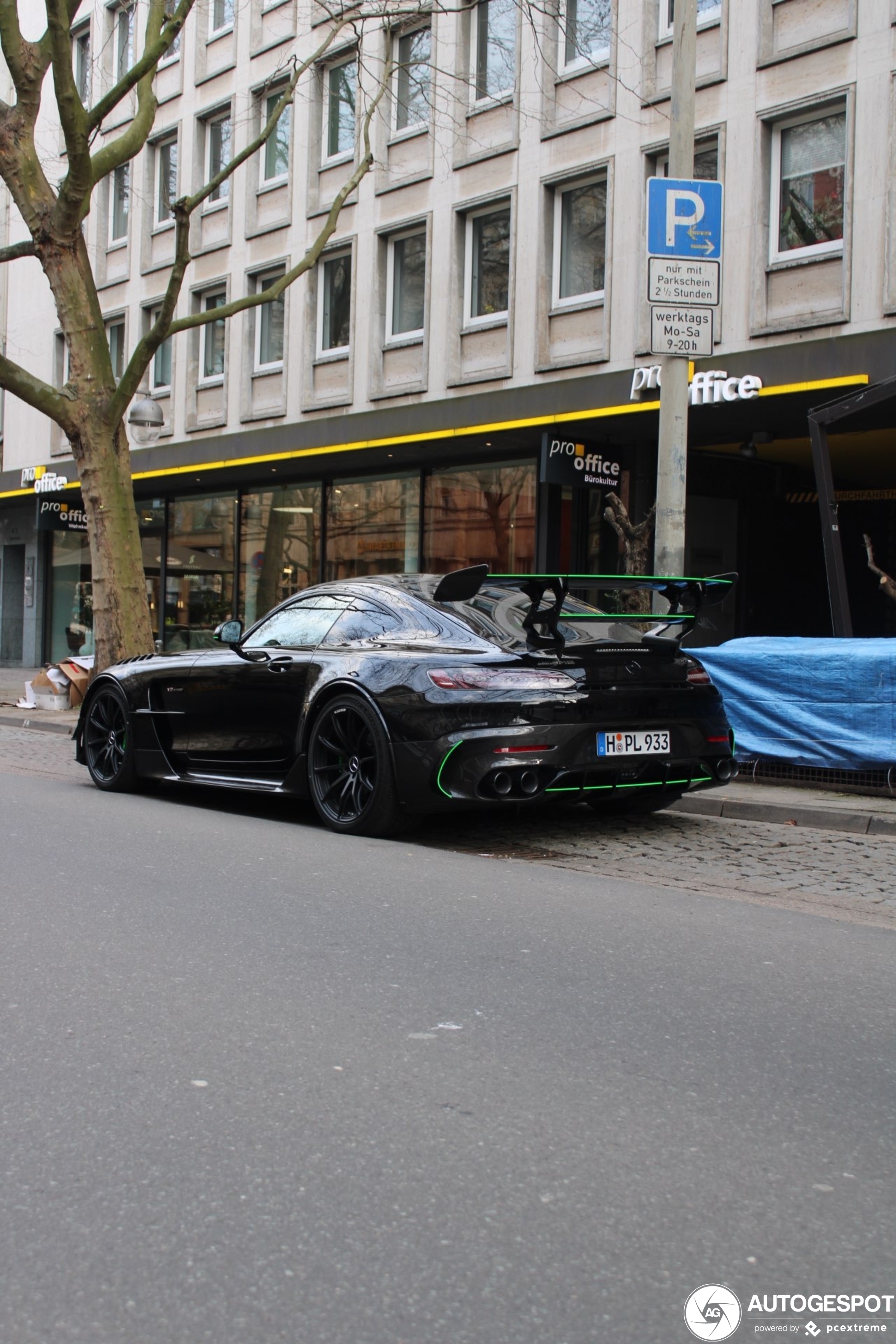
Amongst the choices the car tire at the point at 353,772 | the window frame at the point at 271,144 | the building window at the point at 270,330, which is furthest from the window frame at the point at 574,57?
the car tire at the point at 353,772

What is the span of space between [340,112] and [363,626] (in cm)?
1741

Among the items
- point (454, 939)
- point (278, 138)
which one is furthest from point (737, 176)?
point (454, 939)

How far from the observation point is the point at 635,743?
7094 millimetres

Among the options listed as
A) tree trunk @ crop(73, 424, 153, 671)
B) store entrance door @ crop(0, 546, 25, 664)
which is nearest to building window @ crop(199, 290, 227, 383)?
tree trunk @ crop(73, 424, 153, 671)

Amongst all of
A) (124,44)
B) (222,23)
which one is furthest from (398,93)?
(124,44)

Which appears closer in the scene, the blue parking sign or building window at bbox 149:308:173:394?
the blue parking sign

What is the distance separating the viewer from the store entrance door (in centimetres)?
3275

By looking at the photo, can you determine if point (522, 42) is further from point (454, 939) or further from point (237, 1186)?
point (237, 1186)

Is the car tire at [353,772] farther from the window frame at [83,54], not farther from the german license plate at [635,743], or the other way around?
A: the window frame at [83,54]

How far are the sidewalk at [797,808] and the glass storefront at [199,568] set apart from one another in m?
17.1

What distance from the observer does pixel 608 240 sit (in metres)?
17.6

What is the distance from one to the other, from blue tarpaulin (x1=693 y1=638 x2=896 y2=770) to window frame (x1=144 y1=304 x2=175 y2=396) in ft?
59.2

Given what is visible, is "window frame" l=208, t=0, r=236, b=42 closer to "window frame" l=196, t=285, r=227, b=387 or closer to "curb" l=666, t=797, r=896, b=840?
"window frame" l=196, t=285, r=227, b=387

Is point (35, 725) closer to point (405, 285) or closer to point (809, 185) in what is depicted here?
point (405, 285)
